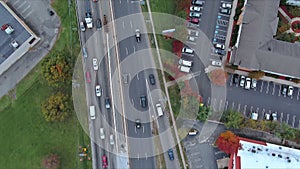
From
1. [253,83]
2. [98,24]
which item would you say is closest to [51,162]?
[98,24]

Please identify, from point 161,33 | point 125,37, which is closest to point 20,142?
point 125,37

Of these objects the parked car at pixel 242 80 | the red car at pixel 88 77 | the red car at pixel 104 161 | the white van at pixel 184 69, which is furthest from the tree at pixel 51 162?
the parked car at pixel 242 80

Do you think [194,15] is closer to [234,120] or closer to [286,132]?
[234,120]

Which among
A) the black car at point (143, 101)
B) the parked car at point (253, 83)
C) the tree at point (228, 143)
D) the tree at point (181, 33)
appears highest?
the tree at point (181, 33)

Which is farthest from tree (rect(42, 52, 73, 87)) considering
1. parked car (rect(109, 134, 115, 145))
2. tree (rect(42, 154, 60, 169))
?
parked car (rect(109, 134, 115, 145))

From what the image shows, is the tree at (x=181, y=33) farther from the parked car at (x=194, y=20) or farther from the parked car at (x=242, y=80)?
the parked car at (x=242, y=80)

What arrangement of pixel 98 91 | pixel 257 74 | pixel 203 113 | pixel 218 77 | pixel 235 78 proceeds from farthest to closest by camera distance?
pixel 235 78 < pixel 218 77 < pixel 98 91 < pixel 203 113 < pixel 257 74

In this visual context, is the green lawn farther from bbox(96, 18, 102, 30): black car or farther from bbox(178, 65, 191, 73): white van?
bbox(178, 65, 191, 73): white van
